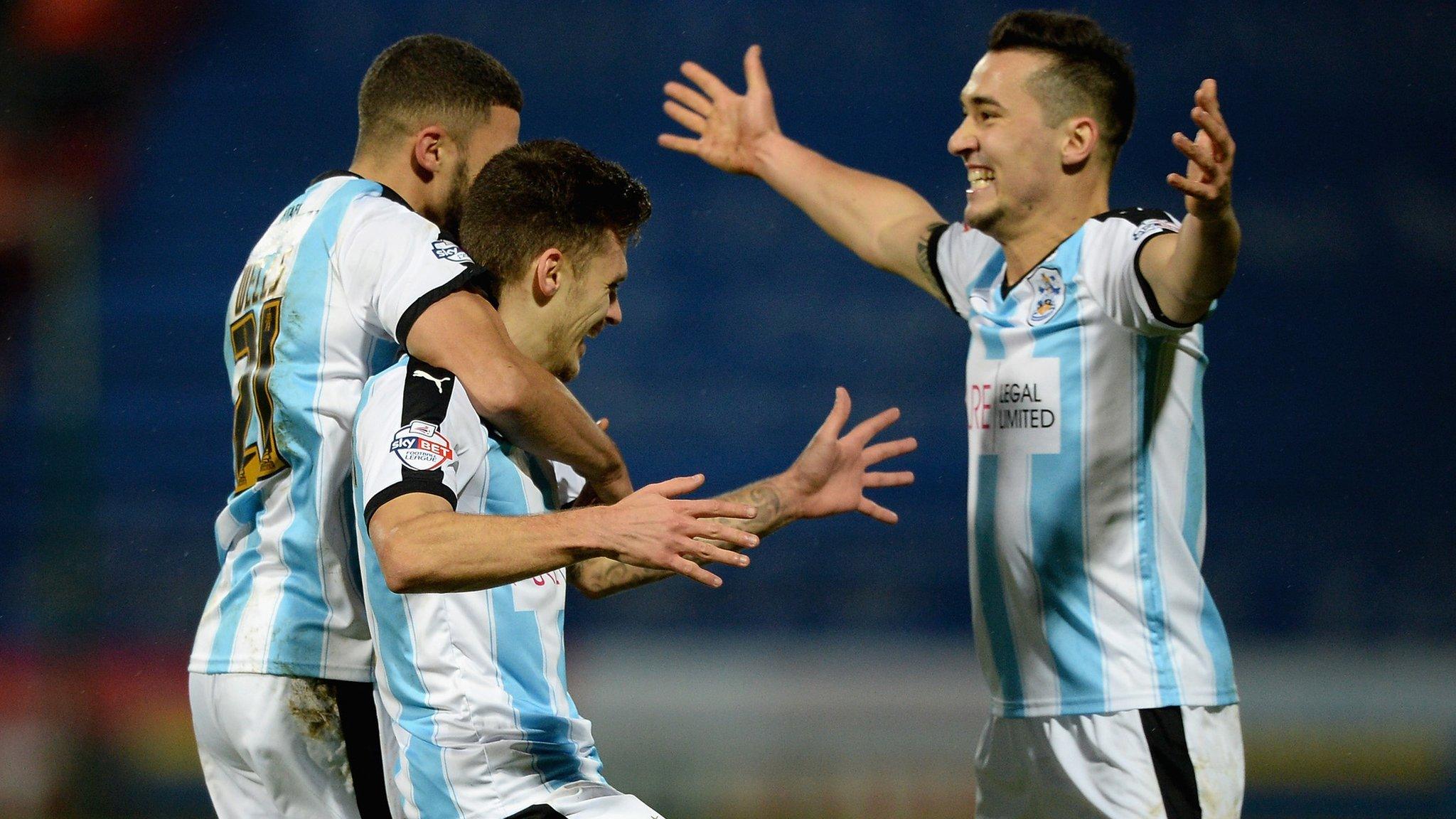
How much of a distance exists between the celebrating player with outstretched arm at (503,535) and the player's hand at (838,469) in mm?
429

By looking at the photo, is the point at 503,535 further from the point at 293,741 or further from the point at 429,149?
the point at 429,149

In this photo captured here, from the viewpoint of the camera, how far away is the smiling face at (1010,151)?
2.48 meters

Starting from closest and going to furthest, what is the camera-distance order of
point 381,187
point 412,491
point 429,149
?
point 412,491 < point 381,187 < point 429,149

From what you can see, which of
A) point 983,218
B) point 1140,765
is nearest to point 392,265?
point 983,218

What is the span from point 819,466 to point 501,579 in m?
0.80

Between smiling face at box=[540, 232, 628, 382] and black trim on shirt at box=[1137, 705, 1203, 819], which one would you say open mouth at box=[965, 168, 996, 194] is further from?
black trim on shirt at box=[1137, 705, 1203, 819]

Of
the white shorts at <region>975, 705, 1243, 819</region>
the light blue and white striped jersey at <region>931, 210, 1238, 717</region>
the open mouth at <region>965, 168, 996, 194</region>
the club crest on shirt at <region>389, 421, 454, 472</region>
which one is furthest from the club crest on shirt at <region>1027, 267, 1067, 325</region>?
the club crest on shirt at <region>389, 421, 454, 472</region>

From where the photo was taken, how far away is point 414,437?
5.64ft

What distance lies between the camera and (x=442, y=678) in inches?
68.3

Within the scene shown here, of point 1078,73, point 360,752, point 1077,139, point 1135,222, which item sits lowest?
point 360,752

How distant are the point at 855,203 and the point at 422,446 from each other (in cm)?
159

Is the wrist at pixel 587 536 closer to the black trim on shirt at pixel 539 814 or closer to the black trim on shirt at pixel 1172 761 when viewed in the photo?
the black trim on shirt at pixel 539 814

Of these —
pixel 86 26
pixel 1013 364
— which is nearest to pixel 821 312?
pixel 1013 364

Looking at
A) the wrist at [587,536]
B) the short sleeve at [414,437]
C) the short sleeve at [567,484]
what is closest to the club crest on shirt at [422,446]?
the short sleeve at [414,437]
